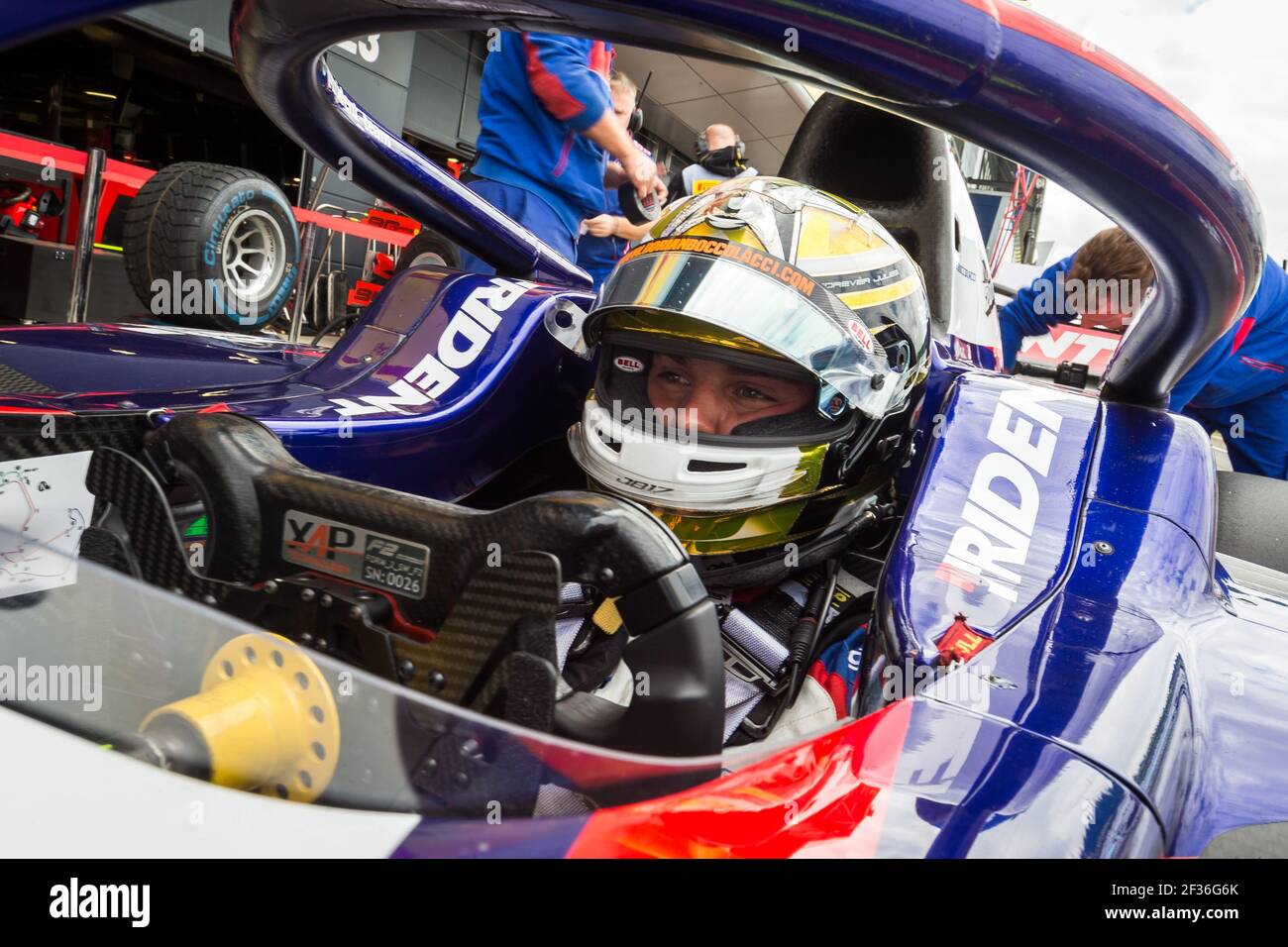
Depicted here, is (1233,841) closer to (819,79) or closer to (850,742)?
(850,742)

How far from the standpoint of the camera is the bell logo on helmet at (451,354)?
141cm

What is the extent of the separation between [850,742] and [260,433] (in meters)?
0.55

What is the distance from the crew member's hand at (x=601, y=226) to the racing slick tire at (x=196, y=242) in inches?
39.0

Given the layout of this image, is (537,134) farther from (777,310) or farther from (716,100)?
(716,100)

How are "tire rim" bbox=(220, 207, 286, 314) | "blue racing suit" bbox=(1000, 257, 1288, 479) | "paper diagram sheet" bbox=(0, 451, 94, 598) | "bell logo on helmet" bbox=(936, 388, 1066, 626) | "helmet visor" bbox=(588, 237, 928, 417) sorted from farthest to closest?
"blue racing suit" bbox=(1000, 257, 1288, 479), "tire rim" bbox=(220, 207, 286, 314), "helmet visor" bbox=(588, 237, 928, 417), "bell logo on helmet" bbox=(936, 388, 1066, 626), "paper diagram sheet" bbox=(0, 451, 94, 598)

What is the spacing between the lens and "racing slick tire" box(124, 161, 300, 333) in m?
2.46

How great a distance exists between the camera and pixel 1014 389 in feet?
4.42

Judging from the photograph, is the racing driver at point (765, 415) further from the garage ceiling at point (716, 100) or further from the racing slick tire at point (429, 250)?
the garage ceiling at point (716, 100)

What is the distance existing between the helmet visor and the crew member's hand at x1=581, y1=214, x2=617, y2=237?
1712 mm

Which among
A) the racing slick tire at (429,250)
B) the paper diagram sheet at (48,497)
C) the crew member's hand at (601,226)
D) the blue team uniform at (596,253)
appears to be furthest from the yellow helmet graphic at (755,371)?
the blue team uniform at (596,253)

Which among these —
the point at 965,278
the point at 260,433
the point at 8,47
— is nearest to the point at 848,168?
the point at 965,278

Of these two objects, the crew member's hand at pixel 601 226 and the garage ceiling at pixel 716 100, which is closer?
the crew member's hand at pixel 601 226

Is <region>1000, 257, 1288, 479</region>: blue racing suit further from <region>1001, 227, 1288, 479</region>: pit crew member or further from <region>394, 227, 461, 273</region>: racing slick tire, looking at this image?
<region>394, 227, 461, 273</region>: racing slick tire

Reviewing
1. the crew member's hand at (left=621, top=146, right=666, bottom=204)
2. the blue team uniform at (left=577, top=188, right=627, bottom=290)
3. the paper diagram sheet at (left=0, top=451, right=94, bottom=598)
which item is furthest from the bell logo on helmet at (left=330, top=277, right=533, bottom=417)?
the blue team uniform at (left=577, top=188, right=627, bottom=290)
